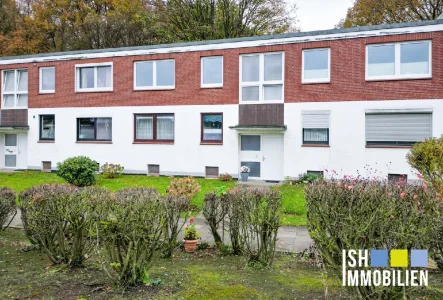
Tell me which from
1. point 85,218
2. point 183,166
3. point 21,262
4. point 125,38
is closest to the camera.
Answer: point 85,218

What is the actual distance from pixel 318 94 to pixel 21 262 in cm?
1399

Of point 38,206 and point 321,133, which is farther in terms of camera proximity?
point 321,133

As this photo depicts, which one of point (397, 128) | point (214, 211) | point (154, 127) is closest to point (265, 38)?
point (397, 128)

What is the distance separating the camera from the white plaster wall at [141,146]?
18.5 m

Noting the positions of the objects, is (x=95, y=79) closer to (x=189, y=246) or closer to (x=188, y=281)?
(x=189, y=246)

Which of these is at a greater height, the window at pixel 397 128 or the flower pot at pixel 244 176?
the window at pixel 397 128

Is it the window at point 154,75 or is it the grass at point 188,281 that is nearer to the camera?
the grass at point 188,281

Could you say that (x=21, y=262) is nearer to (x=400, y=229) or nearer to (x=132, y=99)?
(x=400, y=229)

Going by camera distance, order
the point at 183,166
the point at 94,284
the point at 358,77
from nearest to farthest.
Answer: the point at 94,284, the point at 358,77, the point at 183,166

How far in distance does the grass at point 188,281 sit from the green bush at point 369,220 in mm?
596

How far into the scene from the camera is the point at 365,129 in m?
16.4

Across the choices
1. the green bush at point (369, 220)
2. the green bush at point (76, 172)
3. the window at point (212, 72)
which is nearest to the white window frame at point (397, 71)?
the window at point (212, 72)

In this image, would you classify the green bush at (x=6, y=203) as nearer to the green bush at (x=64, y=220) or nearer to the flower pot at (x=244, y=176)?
the green bush at (x=64, y=220)

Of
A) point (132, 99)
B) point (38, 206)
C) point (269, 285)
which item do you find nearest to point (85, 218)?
point (38, 206)
